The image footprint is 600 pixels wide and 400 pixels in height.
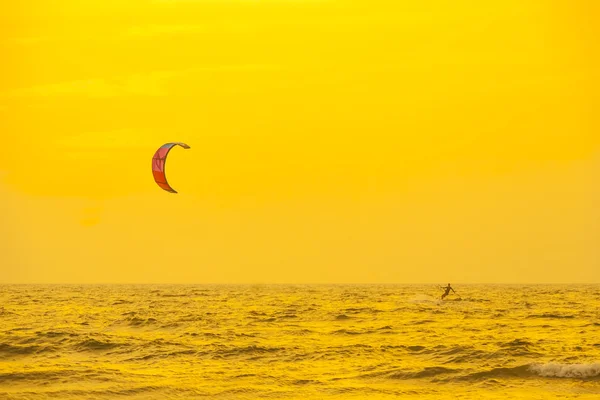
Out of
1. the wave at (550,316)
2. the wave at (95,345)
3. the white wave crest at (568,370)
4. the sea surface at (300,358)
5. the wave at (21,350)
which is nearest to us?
the sea surface at (300,358)

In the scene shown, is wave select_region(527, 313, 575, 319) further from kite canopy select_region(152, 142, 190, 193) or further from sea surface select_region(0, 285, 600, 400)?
kite canopy select_region(152, 142, 190, 193)

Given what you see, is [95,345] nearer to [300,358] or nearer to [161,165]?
[300,358]

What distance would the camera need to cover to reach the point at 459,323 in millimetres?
36438

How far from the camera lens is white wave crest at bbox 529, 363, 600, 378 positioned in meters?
21.5

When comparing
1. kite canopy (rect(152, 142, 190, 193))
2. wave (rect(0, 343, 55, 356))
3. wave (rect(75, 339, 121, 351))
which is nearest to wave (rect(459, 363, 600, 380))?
wave (rect(75, 339, 121, 351))

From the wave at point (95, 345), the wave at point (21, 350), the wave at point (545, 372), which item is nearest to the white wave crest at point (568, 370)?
the wave at point (545, 372)

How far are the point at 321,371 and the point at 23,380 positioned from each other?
300 inches

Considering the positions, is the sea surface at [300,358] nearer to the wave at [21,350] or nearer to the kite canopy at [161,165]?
the wave at [21,350]

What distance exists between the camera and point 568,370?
21.7 metres

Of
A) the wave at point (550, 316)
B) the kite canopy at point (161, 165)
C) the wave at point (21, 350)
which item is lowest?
the wave at point (21, 350)

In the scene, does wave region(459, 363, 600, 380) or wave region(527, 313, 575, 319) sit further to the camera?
wave region(527, 313, 575, 319)

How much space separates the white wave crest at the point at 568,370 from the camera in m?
21.5

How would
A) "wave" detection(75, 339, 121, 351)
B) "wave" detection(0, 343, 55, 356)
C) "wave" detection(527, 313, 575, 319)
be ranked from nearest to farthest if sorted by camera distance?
1. "wave" detection(0, 343, 55, 356)
2. "wave" detection(75, 339, 121, 351)
3. "wave" detection(527, 313, 575, 319)

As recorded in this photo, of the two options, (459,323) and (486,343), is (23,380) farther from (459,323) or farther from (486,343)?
(459,323)
